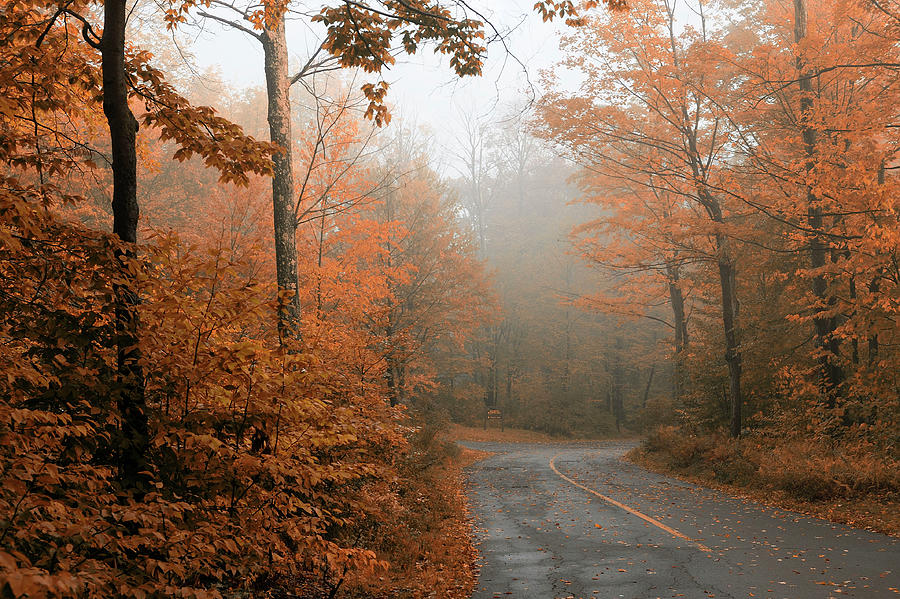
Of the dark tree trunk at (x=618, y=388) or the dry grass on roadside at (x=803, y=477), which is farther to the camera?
the dark tree trunk at (x=618, y=388)

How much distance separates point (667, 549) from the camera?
309 inches

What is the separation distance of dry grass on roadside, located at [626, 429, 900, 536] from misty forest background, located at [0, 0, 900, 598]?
71 millimetres

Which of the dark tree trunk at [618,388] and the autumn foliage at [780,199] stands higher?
the autumn foliage at [780,199]

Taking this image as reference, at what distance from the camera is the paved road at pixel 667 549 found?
246 inches

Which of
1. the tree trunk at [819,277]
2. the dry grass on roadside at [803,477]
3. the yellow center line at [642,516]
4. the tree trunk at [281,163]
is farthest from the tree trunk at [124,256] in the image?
the tree trunk at [819,277]

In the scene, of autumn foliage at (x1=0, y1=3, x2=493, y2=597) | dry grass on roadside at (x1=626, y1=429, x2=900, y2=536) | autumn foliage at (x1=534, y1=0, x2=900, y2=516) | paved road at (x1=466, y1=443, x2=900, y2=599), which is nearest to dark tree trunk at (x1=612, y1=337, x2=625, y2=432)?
autumn foliage at (x1=534, y1=0, x2=900, y2=516)

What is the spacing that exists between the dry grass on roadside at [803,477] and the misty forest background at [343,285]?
2.8 inches

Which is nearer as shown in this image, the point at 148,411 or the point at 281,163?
the point at 148,411

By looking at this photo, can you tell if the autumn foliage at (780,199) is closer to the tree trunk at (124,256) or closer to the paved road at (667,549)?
the paved road at (667,549)

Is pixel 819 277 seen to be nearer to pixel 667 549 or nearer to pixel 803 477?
pixel 803 477

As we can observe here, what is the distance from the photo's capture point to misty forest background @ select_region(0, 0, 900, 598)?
3719 mm

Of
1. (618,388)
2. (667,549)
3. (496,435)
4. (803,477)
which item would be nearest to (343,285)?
(667,549)

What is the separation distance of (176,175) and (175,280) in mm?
25999

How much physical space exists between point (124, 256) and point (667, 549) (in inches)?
286
